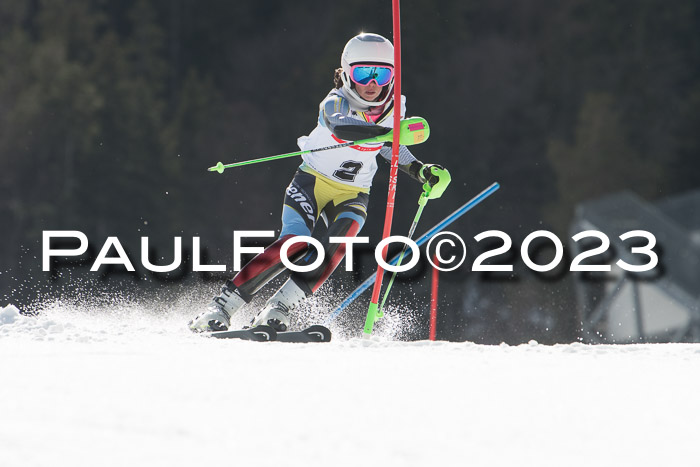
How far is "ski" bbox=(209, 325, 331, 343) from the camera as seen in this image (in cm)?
440

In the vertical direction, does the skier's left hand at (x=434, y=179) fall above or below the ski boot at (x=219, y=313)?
above

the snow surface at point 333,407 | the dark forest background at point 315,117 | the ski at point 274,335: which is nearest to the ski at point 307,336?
the ski at point 274,335

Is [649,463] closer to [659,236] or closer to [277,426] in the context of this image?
[277,426]

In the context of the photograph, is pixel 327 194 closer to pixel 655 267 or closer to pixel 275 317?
pixel 275 317

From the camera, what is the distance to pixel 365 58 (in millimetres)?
4664

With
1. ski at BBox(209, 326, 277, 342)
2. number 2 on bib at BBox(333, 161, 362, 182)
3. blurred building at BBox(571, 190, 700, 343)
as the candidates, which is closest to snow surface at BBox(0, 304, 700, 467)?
ski at BBox(209, 326, 277, 342)

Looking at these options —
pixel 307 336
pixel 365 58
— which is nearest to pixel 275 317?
pixel 307 336

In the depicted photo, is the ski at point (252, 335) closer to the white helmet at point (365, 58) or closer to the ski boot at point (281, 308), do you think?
the ski boot at point (281, 308)

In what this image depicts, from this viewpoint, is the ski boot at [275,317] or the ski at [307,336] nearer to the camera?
the ski at [307,336]

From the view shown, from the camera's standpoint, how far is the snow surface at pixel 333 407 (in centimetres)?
229

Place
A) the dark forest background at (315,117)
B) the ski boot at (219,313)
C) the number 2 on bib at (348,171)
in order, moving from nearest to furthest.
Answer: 1. the ski boot at (219,313)
2. the number 2 on bib at (348,171)
3. the dark forest background at (315,117)

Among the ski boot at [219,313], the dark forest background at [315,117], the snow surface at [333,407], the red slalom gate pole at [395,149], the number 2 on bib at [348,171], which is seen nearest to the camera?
the snow surface at [333,407]

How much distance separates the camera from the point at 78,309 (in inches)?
215

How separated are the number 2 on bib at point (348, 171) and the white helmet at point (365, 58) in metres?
0.29
